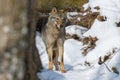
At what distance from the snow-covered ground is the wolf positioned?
0.89 feet

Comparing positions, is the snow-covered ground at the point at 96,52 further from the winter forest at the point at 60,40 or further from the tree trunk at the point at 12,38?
the tree trunk at the point at 12,38

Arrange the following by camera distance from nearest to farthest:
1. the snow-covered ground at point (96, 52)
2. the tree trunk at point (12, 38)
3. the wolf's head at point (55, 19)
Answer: the tree trunk at point (12, 38)
the snow-covered ground at point (96, 52)
the wolf's head at point (55, 19)

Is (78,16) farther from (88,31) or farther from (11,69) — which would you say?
(11,69)

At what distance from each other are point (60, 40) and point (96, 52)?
4.98 feet

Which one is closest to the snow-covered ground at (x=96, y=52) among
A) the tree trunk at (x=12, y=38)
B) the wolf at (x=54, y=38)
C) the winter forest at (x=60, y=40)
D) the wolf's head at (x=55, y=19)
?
the winter forest at (x=60, y=40)

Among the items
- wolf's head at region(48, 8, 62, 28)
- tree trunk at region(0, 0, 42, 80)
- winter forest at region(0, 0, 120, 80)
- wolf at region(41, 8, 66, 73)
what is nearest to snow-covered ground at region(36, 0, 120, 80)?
winter forest at region(0, 0, 120, 80)

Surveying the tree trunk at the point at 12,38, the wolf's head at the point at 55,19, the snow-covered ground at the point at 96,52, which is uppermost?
the tree trunk at the point at 12,38

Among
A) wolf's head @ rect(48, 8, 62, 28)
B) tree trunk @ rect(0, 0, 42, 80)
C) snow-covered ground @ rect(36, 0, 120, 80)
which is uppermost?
tree trunk @ rect(0, 0, 42, 80)

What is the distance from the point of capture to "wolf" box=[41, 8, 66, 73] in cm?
857

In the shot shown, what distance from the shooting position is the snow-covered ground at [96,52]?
7539 mm

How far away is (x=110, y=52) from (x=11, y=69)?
7718 mm

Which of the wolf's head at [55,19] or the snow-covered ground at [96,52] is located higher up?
the wolf's head at [55,19]

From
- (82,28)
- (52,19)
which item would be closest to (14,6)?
(52,19)

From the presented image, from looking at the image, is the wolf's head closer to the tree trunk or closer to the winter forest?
the winter forest
